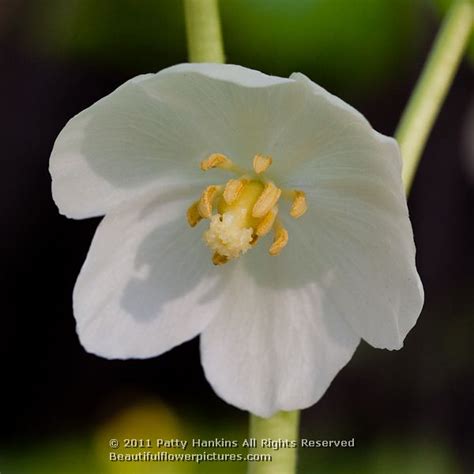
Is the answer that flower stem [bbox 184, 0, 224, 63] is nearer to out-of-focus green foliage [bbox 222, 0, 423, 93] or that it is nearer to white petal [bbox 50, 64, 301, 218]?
white petal [bbox 50, 64, 301, 218]

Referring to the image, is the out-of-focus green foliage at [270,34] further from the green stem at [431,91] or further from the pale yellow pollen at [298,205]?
the pale yellow pollen at [298,205]

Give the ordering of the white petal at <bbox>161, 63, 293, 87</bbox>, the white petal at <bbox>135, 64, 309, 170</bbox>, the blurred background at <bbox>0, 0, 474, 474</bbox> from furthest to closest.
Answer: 1. the blurred background at <bbox>0, 0, 474, 474</bbox>
2. the white petal at <bbox>135, 64, 309, 170</bbox>
3. the white petal at <bbox>161, 63, 293, 87</bbox>

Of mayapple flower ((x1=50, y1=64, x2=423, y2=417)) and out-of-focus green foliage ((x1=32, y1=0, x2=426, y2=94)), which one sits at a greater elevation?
mayapple flower ((x1=50, y1=64, x2=423, y2=417))

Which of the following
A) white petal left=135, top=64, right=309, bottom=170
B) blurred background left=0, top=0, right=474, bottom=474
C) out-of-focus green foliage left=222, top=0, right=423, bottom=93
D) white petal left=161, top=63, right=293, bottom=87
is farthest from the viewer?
blurred background left=0, top=0, right=474, bottom=474

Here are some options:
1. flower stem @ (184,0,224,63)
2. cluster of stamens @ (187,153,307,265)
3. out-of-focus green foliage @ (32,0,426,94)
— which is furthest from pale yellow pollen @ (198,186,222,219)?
out-of-focus green foliage @ (32,0,426,94)

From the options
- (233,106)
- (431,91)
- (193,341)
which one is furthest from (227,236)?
(193,341)

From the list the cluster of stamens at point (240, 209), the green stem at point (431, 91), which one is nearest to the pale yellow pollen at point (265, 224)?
the cluster of stamens at point (240, 209)

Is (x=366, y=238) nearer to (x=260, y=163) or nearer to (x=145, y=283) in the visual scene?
(x=260, y=163)
